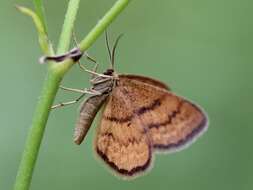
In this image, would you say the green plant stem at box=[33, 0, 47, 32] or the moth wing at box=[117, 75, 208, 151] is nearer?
the green plant stem at box=[33, 0, 47, 32]

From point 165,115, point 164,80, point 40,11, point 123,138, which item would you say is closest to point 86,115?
point 123,138

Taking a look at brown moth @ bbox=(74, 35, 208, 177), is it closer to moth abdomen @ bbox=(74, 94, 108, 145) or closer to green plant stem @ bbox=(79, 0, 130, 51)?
moth abdomen @ bbox=(74, 94, 108, 145)

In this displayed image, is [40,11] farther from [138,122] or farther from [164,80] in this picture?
[164,80]

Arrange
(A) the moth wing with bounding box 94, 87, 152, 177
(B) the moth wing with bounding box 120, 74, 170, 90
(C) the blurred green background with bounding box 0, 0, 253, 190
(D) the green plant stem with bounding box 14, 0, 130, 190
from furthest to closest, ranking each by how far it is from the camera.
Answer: (C) the blurred green background with bounding box 0, 0, 253, 190 < (B) the moth wing with bounding box 120, 74, 170, 90 < (A) the moth wing with bounding box 94, 87, 152, 177 < (D) the green plant stem with bounding box 14, 0, 130, 190

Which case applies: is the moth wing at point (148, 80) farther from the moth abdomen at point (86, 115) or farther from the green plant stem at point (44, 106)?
the green plant stem at point (44, 106)

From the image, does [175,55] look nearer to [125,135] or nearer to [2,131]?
[2,131]

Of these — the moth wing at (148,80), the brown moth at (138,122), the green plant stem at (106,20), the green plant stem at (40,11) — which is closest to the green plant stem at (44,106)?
the green plant stem at (106,20)

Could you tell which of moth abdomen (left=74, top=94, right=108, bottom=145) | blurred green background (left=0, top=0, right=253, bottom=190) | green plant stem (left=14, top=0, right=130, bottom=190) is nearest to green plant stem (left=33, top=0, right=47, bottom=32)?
green plant stem (left=14, top=0, right=130, bottom=190)
